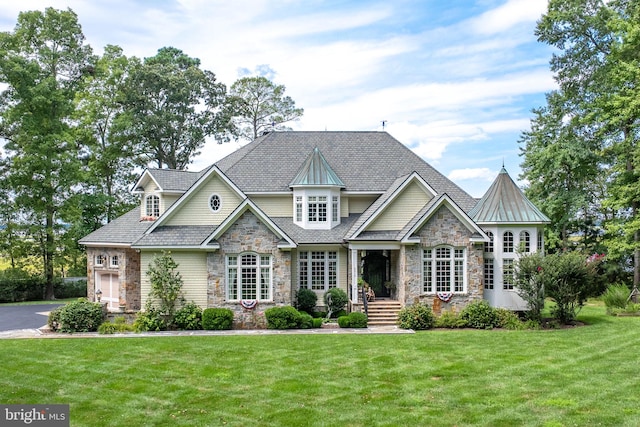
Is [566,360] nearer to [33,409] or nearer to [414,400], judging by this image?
[414,400]

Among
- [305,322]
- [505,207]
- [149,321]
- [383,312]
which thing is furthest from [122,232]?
[505,207]

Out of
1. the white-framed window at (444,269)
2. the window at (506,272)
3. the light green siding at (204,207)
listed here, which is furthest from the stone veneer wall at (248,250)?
the window at (506,272)

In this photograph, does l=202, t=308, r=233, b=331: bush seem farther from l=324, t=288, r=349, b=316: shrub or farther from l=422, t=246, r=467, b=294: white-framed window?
l=422, t=246, r=467, b=294: white-framed window

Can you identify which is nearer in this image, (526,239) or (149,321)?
(149,321)

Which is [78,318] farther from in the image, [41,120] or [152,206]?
[41,120]

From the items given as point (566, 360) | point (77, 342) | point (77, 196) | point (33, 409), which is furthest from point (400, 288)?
point (77, 196)

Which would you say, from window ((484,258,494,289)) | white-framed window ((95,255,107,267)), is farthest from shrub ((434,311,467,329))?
white-framed window ((95,255,107,267))

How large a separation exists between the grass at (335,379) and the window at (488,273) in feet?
13.3

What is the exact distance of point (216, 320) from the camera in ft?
73.3

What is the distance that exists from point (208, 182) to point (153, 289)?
550 centimetres

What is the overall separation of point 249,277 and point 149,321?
4514 millimetres

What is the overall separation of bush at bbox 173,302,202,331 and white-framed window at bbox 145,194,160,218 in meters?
6.27

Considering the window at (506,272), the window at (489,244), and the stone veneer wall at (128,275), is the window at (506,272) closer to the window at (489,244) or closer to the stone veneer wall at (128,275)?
the window at (489,244)

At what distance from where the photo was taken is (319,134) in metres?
31.3
